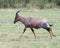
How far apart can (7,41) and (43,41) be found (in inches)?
67.6

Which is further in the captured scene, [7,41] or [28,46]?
[7,41]

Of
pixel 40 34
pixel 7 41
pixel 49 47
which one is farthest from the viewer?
pixel 40 34

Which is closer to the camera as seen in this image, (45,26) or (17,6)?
(45,26)

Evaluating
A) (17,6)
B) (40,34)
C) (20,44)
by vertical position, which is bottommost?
(17,6)

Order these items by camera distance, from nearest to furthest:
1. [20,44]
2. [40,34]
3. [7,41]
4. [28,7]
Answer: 1. [20,44]
2. [7,41]
3. [40,34]
4. [28,7]

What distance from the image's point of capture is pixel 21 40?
13.7 m

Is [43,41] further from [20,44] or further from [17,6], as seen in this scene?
[17,6]

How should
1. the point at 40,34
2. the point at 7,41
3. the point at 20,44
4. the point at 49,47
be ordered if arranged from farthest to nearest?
the point at 40,34 → the point at 7,41 → the point at 20,44 → the point at 49,47

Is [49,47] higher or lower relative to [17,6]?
higher

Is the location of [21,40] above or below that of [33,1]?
above

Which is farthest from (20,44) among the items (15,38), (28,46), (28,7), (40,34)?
(28,7)

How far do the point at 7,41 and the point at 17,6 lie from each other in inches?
879

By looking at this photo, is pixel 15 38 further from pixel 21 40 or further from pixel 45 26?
pixel 45 26

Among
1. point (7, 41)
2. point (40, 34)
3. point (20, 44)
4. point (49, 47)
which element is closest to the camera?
point (49, 47)
